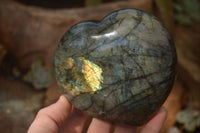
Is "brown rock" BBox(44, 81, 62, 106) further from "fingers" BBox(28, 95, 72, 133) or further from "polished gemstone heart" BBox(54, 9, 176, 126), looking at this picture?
"polished gemstone heart" BBox(54, 9, 176, 126)

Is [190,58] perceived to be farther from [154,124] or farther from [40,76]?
[40,76]

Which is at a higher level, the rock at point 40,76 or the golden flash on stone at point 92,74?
the golden flash on stone at point 92,74

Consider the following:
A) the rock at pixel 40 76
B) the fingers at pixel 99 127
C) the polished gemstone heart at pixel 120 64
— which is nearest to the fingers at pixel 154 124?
the polished gemstone heart at pixel 120 64

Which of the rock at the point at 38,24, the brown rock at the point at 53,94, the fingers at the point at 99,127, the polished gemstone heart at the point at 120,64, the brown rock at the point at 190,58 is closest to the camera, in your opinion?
the polished gemstone heart at the point at 120,64

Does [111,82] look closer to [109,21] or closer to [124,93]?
[124,93]

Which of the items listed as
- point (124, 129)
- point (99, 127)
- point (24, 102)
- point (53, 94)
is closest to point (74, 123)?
Result: point (99, 127)

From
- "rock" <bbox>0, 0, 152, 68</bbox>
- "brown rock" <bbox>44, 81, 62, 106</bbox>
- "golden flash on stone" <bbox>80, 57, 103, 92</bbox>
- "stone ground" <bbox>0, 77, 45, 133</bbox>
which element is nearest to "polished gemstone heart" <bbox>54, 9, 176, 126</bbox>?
"golden flash on stone" <bbox>80, 57, 103, 92</bbox>

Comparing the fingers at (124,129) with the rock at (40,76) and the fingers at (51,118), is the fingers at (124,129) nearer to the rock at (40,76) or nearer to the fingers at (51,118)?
the fingers at (51,118)
